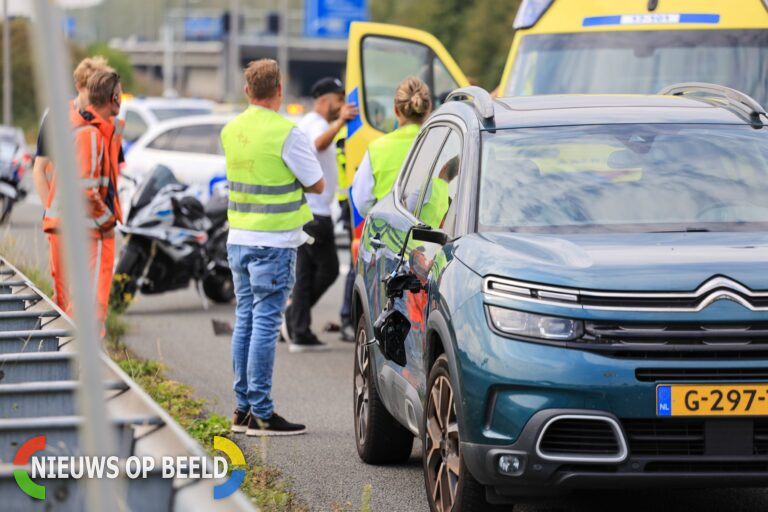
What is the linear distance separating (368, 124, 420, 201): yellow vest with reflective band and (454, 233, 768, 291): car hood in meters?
3.74

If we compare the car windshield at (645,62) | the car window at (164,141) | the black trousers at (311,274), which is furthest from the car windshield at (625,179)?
the car window at (164,141)

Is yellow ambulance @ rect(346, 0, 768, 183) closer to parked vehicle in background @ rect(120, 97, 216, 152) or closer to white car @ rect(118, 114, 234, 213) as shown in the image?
white car @ rect(118, 114, 234, 213)

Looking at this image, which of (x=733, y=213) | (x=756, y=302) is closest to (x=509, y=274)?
(x=756, y=302)

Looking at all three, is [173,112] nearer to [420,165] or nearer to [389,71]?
[389,71]

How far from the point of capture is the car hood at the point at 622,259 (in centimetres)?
529

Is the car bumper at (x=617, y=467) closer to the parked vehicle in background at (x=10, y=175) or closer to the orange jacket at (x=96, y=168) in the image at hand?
the orange jacket at (x=96, y=168)

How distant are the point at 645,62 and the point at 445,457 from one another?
5317 mm

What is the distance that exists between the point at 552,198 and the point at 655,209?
1.35 ft

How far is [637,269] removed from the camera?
5.36 meters

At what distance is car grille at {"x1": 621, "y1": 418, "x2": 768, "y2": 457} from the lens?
5.16 meters

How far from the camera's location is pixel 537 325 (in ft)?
17.2

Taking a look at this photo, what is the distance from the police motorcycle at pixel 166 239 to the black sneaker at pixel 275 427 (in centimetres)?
538

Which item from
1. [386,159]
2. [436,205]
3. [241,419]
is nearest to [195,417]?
[241,419]

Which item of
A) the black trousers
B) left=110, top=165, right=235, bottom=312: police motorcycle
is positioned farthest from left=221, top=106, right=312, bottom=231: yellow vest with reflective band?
left=110, top=165, right=235, bottom=312: police motorcycle
